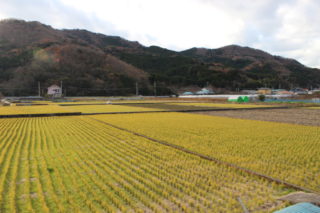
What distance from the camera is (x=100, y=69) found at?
7044 cm

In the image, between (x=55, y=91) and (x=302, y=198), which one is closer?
(x=302, y=198)

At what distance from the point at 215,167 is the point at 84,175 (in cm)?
303

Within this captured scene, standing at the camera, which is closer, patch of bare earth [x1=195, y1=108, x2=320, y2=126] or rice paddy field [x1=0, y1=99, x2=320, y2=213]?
rice paddy field [x1=0, y1=99, x2=320, y2=213]

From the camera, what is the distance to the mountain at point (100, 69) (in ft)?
196

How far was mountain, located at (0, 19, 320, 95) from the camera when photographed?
5969 cm

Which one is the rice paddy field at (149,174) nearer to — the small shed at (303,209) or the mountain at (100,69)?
the small shed at (303,209)

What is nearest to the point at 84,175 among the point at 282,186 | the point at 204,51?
the point at 282,186

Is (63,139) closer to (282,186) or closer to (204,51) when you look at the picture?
(282,186)

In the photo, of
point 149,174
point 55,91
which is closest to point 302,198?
point 149,174

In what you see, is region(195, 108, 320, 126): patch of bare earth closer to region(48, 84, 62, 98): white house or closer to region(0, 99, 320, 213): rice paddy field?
region(0, 99, 320, 213): rice paddy field

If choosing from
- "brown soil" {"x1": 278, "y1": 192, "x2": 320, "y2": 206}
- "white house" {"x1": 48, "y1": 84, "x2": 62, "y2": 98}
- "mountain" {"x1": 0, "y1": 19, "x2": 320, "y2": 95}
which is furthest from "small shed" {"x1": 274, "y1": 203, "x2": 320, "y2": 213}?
"mountain" {"x1": 0, "y1": 19, "x2": 320, "y2": 95}

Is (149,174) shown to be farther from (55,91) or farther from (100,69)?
(100,69)

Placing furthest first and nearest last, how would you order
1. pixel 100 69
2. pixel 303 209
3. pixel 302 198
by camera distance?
pixel 100 69 → pixel 302 198 → pixel 303 209

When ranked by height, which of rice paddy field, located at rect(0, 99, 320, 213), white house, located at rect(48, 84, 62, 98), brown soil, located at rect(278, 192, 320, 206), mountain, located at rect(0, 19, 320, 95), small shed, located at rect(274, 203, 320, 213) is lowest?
rice paddy field, located at rect(0, 99, 320, 213)
